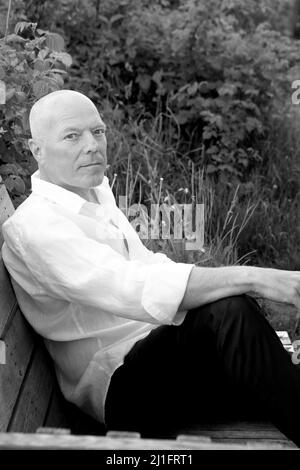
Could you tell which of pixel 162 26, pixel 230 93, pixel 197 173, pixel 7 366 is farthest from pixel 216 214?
pixel 7 366

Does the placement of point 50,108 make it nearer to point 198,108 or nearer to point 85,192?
point 85,192

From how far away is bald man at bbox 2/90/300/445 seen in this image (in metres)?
2.32

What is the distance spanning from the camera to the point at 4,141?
3.11 m

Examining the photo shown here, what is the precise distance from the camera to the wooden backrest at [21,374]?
2259 mm

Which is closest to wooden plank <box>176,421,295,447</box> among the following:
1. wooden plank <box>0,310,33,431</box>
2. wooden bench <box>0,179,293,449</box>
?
wooden bench <box>0,179,293,449</box>

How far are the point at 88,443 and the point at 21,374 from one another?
86cm

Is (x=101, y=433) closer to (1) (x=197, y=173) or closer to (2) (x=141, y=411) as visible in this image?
(2) (x=141, y=411)

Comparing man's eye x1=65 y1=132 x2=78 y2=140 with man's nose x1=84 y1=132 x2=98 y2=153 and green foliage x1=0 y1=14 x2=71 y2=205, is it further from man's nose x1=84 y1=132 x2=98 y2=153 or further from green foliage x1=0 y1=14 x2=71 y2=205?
green foliage x1=0 y1=14 x2=71 y2=205

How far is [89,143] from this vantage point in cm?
254

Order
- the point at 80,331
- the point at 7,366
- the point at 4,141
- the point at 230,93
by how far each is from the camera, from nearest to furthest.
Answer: the point at 7,366 < the point at 80,331 < the point at 4,141 < the point at 230,93

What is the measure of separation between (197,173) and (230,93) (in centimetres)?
53

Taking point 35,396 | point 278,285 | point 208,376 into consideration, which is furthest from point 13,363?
point 278,285

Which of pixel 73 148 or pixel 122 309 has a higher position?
pixel 73 148

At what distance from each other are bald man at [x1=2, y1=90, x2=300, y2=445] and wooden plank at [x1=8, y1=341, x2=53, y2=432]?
4 centimetres
